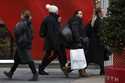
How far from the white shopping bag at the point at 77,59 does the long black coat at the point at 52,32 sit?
502 mm

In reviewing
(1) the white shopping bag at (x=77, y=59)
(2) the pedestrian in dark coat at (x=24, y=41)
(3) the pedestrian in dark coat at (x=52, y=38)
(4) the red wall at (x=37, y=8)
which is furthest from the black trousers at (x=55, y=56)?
(4) the red wall at (x=37, y=8)

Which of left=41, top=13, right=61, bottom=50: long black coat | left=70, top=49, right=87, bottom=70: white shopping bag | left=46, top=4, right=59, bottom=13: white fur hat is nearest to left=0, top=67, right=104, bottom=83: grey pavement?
left=70, top=49, right=87, bottom=70: white shopping bag

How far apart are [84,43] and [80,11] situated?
2.92 ft

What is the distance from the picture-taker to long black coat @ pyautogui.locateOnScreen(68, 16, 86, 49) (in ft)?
46.3

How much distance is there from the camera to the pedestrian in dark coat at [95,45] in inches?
579

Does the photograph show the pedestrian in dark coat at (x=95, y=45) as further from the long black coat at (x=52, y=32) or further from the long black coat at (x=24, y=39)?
the long black coat at (x=24, y=39)

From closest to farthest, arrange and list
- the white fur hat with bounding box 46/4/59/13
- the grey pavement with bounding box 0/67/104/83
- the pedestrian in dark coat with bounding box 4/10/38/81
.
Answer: the pedestrian in dark coat with bounding box 4/10/38/81, the grey pavement with bounding box 0/67/104/83, the white fur hat with bounding box 46/4/59/13

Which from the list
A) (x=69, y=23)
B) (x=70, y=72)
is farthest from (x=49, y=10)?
(x=70, y=72)

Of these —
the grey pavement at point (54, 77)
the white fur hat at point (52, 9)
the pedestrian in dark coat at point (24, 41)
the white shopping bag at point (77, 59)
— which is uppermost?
the white fur hat at point (52, 9)

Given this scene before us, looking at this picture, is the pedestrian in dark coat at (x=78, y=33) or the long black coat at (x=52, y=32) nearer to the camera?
the pedestrian in dark coat at (x=78, y=33)

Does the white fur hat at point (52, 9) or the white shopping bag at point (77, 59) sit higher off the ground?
the white fur hat at point (52, 9)

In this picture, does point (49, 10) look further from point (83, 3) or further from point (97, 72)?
point (97, 72)

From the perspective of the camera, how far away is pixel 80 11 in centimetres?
1477

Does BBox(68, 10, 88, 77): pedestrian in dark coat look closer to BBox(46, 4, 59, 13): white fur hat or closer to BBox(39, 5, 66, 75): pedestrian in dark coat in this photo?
BBox(39, 5, 66, 75): pedestrian in dark coat
